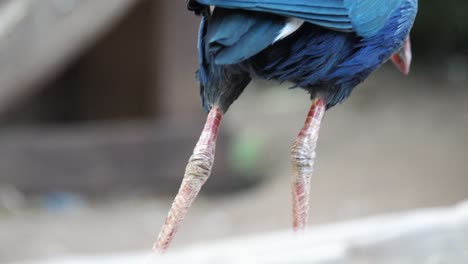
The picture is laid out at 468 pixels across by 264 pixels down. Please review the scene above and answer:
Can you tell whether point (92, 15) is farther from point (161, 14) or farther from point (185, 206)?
point (185, 206)

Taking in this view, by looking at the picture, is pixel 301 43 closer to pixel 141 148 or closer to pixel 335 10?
pixel 335 10

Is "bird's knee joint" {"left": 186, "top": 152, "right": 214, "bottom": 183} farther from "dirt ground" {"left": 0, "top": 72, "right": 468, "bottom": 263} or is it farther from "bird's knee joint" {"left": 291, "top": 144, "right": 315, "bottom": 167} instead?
"dirt ground" {"left": 0, "top": 72, "right": 468, "bottom": 263}

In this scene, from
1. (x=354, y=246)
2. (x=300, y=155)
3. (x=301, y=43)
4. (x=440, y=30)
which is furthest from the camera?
(x=440, y=30)

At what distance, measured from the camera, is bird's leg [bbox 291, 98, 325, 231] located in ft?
7.55

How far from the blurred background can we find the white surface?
3.23m

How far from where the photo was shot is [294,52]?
7.21ft

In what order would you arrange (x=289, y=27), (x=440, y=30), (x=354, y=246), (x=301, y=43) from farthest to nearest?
(x=440, y=30) → (x=301, y=43) → (x=289, y=27) → (x=354, y=246)

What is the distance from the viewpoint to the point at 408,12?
2.31m

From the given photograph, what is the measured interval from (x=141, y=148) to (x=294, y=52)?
450cm

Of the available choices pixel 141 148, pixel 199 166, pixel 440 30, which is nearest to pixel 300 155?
pixel 199 166

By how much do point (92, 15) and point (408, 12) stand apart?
330cm

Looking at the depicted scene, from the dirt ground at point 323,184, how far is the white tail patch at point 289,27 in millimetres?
3688

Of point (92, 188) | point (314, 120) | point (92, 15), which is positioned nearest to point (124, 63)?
point (92, 188)

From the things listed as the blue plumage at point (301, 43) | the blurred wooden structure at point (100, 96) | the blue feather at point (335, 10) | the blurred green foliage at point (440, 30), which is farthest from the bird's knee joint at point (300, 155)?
the blurred green foliage at point (440, 30)
